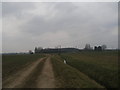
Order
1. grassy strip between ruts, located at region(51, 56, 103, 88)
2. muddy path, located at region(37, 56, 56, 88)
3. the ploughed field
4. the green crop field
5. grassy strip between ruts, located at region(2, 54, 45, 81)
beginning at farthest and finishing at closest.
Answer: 1. grassy strip between ruts, located at region(2, 54, 45, 81)
2. the green crop field
3. the ploughed field
4. muddy path, located at region(37, 56, 56, 88)
5. grassy strip between ruts, located at region(51, 56, 103, 88)

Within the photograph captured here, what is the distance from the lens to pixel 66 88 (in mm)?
13867

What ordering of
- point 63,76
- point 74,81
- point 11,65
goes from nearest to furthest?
point 74,81 → point 63,76 → point 11,65

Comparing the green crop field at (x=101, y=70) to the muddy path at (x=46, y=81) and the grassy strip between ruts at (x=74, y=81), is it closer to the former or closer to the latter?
the grassy strip between ruts at (x=74, y=81)

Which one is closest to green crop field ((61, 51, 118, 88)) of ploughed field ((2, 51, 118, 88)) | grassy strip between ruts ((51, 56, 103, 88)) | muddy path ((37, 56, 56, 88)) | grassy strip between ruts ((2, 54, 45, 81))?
ploughed field ((2, 51, 118, 88))

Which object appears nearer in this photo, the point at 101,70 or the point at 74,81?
the point at 74,81

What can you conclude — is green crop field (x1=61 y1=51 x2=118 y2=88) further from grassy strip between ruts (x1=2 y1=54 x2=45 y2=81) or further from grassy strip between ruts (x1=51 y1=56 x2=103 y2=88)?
grassy strip between ruts (x1=2 y1=54 x2=45 y2=81)

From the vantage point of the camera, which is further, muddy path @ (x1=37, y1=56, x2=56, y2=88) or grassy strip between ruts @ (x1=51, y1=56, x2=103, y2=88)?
muddy path @ (x1=37, y1=56, x2=56, y2=88)

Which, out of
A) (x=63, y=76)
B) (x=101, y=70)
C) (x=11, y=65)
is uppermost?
(x=101, y=70)

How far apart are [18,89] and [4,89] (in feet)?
3.67

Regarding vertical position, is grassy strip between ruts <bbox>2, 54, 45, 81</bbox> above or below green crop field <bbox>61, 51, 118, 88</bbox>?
below

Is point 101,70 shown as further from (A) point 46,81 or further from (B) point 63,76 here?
(A) point 46,81

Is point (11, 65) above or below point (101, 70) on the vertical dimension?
below

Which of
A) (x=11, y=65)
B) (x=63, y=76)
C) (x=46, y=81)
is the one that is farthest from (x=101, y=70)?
(x=11, y=65)

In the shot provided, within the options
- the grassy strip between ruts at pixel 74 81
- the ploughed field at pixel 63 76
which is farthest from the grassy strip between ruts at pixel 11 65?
the grassy strip between ruts at pixel 74 81
